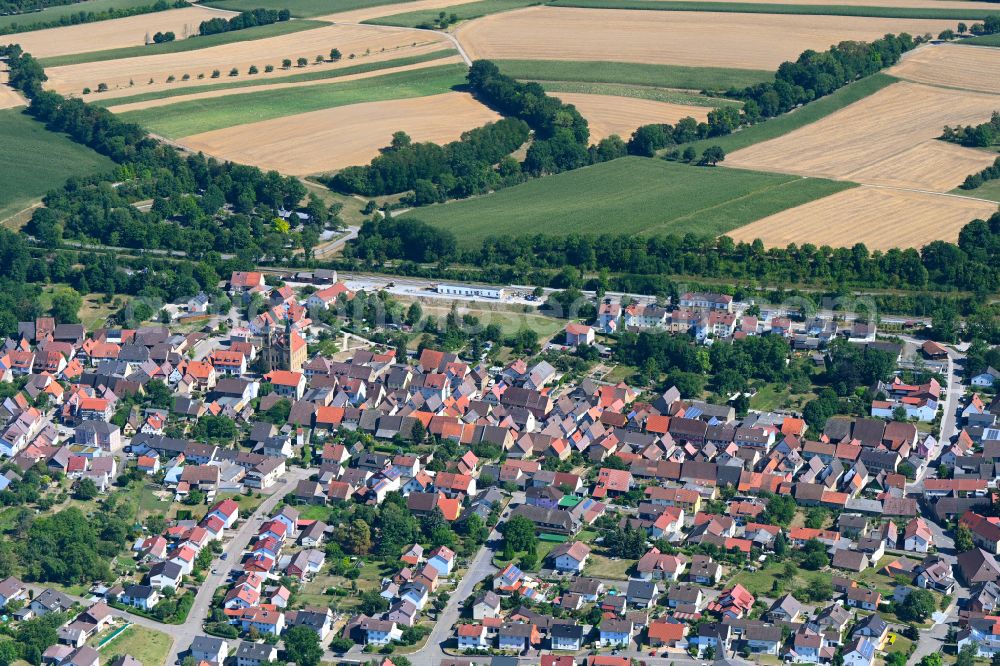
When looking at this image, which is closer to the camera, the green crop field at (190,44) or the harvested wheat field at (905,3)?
the green crop field at (190,44)

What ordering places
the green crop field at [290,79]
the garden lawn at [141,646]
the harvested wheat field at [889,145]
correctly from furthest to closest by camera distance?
the green crop field at [290,79] < the harvested wheat field at [889,145] < the garden lawn at [141,646]

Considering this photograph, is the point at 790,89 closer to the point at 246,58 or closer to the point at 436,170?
the point at 436,170

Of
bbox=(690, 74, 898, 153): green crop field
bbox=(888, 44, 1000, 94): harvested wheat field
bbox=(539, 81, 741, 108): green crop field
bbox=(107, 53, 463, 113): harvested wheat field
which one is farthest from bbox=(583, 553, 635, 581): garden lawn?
bbox=(888, 44, 1000, 94): harvested wheat field

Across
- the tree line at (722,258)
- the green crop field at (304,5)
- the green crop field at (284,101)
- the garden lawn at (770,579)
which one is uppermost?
the green crop field at (304,5)

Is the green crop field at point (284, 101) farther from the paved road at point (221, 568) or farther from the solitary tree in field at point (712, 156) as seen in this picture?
the paved road at point (221, 568)

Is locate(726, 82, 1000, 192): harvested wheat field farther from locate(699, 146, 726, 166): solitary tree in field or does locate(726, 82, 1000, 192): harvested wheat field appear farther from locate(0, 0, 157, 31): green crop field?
locate(0, 0, 157, 31): green crop field

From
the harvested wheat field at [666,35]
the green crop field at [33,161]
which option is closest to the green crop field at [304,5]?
the harvested wheat field at [666,35]

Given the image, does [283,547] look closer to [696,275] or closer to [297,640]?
[297,640]

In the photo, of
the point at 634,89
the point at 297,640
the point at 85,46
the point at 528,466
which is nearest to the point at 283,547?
the point at 297,640
